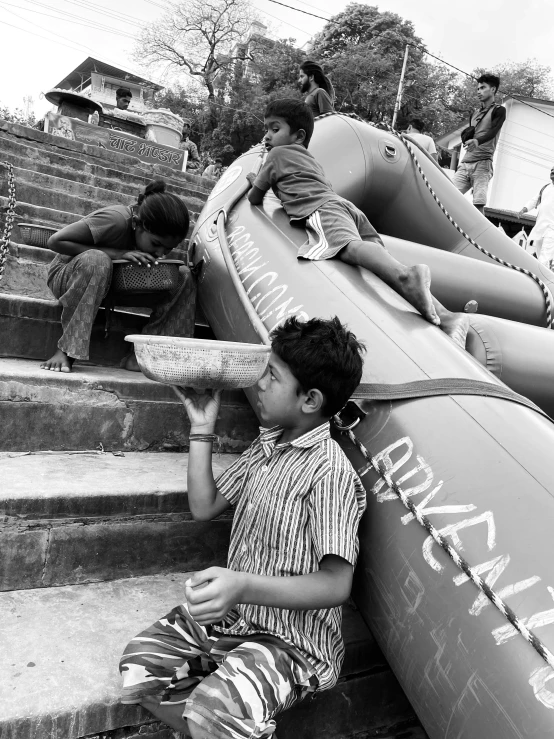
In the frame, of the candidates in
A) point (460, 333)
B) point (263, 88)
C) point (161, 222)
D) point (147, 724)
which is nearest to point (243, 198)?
point (161, 222)

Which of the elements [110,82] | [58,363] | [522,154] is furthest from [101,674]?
[110,82]

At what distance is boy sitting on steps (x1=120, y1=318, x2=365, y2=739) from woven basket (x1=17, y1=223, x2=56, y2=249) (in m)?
1.99

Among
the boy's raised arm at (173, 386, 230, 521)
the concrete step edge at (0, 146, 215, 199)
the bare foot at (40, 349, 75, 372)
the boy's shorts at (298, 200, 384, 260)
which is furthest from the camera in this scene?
the concrete step edge at (0, 146, 215, 199)

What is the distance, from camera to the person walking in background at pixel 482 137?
5.52 meters

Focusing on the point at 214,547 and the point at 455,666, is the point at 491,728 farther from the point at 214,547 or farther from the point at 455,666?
the point at 214,547

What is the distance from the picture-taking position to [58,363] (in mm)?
2217

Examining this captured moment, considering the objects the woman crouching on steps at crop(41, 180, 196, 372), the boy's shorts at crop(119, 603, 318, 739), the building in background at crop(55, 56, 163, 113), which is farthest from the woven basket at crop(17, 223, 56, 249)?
the building in background at crop(55, 56, 163, 113)

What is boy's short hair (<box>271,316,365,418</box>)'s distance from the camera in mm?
1328

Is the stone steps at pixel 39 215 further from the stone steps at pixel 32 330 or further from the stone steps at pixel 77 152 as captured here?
the stone steps at pixel 77 152

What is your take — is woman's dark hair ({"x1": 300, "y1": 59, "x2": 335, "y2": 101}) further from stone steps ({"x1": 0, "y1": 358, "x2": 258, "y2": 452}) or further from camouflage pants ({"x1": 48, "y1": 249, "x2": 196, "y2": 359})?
stone steps ({"x1": 0, "y1": 358, "x2": 258, "y2": 452})

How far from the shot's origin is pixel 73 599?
58.8 inches

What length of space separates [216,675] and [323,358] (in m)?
0.68

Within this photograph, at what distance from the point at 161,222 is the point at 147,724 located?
1.77 metres

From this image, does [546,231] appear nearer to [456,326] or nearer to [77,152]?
[456,326]
